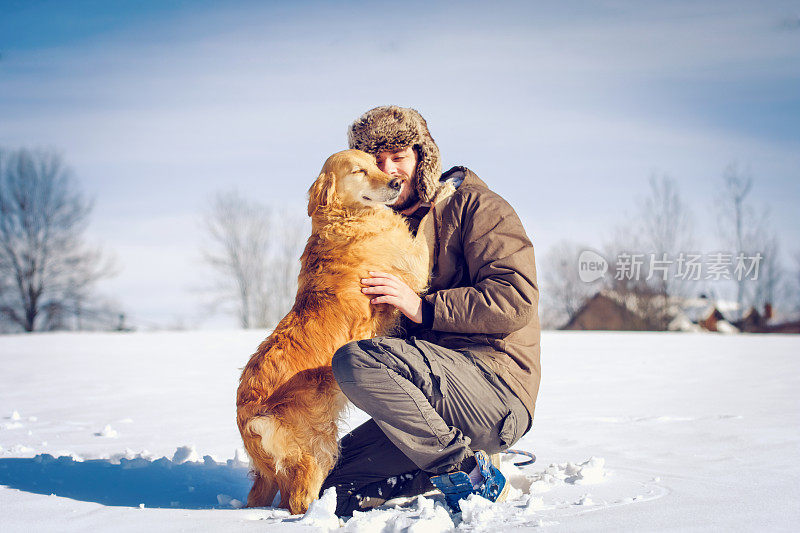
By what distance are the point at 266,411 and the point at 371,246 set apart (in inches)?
34.2

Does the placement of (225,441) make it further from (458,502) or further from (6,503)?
(458,502)

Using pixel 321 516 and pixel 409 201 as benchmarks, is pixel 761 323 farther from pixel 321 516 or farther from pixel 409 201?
pixel 321 516

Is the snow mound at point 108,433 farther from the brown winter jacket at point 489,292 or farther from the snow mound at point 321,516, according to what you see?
the brown winter jacket at point 489,292

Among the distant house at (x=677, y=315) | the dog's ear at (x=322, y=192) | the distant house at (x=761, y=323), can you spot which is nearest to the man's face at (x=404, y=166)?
the dog's ear at (x=322, y=192)

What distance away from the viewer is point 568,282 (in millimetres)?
37656

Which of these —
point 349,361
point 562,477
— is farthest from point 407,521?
point 562,477

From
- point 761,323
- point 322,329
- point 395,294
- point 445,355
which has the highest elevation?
point 395,294

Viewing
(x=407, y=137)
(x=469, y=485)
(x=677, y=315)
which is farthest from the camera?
(x=677, y=315)

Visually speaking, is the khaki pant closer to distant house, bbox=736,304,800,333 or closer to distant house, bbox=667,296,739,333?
distant house, bbox=667,296,739,333

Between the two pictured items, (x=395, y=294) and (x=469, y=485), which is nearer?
(x=469, y=485)

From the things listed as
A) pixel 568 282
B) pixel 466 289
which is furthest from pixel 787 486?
pixel 568 282

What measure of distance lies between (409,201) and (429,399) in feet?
3.53

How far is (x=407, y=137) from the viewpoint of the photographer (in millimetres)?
2924

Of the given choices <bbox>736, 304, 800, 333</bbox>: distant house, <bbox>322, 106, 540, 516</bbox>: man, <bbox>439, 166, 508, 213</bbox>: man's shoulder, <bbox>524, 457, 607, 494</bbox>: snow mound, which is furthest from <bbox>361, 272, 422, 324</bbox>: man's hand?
<bbox>736, 304, 800, 333</bbox>: distant house
